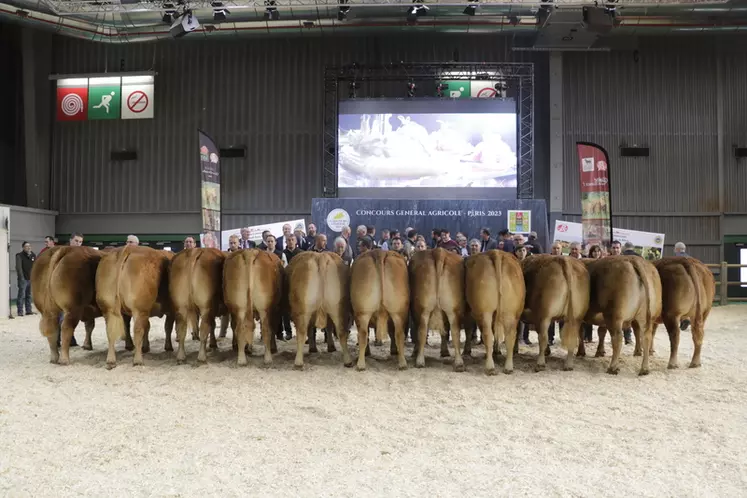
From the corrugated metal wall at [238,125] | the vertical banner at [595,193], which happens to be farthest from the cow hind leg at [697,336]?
the corrugated metal wall at [238,125]

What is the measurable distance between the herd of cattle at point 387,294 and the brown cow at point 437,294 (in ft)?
0.04

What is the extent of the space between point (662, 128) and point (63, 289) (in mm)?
16807

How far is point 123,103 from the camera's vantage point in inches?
692

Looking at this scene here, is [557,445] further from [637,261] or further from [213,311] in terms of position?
[213,311]

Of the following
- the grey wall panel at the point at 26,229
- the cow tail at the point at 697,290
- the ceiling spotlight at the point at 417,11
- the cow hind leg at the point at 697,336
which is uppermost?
the ceiling spotlight at the point at 417,11

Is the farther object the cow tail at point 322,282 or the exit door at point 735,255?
the exit door at point 735,255

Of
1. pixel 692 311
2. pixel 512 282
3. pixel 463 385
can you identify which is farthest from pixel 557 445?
pixel 692 311

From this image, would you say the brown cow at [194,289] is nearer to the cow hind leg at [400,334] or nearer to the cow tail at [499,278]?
the cow hind leg at [400,334]

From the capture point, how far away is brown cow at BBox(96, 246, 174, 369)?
19.4ft

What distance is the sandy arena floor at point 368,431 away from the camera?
3.04 metres

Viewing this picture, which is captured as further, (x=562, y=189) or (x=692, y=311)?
(x=562, y=189)

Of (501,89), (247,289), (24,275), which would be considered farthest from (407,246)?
(24,275)

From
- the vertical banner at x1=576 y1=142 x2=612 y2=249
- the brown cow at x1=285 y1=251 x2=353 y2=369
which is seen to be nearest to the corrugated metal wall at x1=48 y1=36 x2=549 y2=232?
the vertical banner at x1=576 y1=142 x2=612 y2=249

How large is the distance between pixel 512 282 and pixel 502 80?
11028 millimetres
